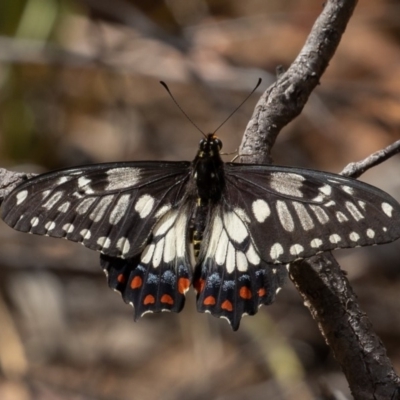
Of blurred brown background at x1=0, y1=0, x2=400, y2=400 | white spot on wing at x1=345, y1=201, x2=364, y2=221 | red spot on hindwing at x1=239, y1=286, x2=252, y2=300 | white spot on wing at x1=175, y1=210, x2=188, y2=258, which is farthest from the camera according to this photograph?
blurred brown background at x1=0, y1=0, x2=400, y2=400

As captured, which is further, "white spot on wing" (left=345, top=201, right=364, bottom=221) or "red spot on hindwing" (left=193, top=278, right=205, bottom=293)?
"red spot on hindwing" (left=193, top=278, right=205, bottom=293)

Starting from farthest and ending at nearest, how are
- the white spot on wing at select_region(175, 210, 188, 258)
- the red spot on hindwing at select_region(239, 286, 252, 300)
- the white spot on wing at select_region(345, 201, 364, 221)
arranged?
the white spot on wing at select_region(175, 210, 188, 258), the red spot on hindwing at select_region(239, 286, 252, 300), the white spot on wing at select_region(345, 201, 364, 221)

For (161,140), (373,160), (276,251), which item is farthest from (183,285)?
(161,140)

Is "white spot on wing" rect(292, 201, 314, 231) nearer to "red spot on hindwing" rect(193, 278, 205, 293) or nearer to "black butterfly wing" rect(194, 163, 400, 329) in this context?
"black butterfly wing" rect(194, 163, 400, 329)

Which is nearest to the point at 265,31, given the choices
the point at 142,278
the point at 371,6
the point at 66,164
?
the point at 371,6

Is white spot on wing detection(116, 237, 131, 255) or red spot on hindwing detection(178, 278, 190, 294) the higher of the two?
white spot on wing detection(116, 237, 131, 255)

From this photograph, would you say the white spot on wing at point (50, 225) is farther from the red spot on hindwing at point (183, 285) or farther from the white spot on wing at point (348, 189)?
the white spot on wing at point (348, 189)

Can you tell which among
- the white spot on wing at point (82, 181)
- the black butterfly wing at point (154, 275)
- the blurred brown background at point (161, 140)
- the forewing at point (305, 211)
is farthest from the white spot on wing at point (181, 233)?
the blurred brown background at point (161, 140)

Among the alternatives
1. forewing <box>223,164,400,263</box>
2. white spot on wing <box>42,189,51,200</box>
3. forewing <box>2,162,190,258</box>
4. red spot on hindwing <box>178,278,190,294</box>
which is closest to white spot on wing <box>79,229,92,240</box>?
forewing <box>2,162,190,258</box>
